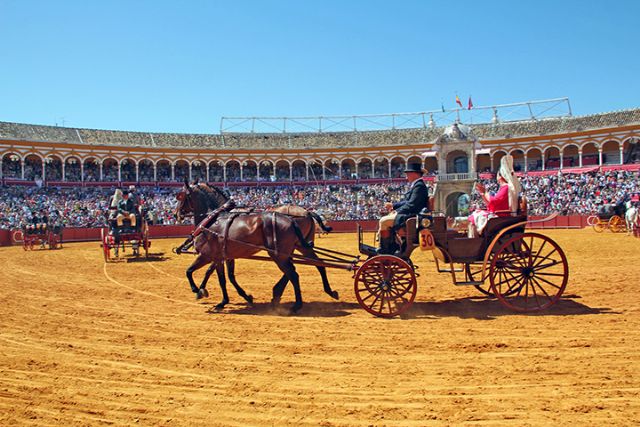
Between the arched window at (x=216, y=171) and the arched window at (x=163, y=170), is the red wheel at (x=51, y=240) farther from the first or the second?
the arched window at (x=216, y=171)

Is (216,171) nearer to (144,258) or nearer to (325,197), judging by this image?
(325,197)

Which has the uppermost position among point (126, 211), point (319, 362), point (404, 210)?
point (126, 211)

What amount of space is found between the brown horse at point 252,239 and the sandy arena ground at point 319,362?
862 millimetres

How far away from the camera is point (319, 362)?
4.92 meters

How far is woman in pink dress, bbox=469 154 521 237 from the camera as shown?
23.6 feet

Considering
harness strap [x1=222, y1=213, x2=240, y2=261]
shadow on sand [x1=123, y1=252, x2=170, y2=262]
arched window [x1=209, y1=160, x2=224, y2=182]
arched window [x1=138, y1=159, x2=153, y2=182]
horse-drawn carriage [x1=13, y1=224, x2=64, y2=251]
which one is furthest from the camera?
arched window [x1=209, y1=160, x2=224, y2=182]

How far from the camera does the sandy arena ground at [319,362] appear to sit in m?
3.67

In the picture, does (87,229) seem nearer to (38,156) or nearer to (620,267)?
(38,156)

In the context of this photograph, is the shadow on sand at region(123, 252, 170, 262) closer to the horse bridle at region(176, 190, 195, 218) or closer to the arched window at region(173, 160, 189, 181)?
the horse bridle at region(176, 190, 195, 218)

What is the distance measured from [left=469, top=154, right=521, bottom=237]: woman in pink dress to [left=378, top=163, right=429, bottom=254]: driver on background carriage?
2.94 ft

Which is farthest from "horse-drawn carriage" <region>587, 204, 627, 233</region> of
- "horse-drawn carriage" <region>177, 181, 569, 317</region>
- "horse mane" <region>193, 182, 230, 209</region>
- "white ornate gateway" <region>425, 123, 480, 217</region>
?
"horse mane" <region>193, 182, 230, 209</region>

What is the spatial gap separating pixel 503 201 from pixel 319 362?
4.11 m

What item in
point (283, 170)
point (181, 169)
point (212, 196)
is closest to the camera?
point (212, 196)

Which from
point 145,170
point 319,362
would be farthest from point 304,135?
point 319,362
